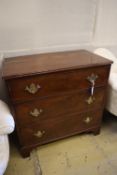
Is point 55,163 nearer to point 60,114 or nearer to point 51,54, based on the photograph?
point 60,114

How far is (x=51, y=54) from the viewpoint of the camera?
66.1 inches

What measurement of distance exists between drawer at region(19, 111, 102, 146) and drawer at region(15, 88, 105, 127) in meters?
0.06

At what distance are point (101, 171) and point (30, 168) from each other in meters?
0.65

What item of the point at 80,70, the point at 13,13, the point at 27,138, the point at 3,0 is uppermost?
the point at 3,0

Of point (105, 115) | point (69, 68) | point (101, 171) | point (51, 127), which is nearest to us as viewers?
point (69, 68)

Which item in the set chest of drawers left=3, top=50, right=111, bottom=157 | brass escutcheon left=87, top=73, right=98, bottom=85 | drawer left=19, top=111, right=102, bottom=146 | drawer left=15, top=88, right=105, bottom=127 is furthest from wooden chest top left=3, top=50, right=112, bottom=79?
drawer left=19, top=111, right=102, bottom=146

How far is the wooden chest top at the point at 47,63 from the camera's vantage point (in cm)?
123

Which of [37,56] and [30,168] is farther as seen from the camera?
[37,56]

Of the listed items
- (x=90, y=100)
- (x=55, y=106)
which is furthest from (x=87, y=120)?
(x=55, y=106)

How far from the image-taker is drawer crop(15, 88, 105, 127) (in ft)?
4.43

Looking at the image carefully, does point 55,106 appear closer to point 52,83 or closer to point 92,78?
point 52,83

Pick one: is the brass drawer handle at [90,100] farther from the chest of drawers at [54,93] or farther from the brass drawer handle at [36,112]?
the brass drawer handle at [36,112]

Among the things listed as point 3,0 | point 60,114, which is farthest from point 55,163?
point 3,0

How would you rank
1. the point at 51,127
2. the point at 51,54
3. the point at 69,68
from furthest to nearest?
the point at 51,54 → the point at 51,127 → the point at 69,68
